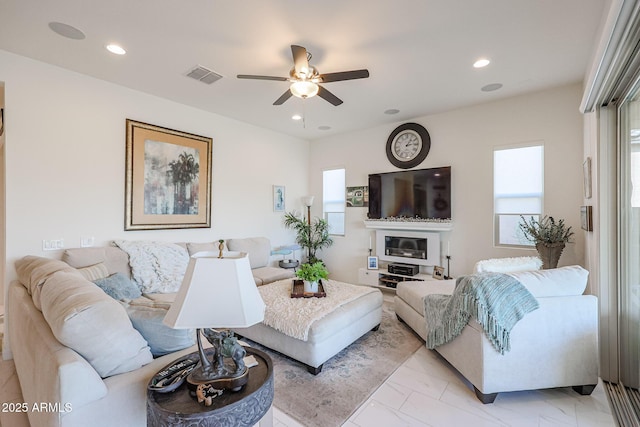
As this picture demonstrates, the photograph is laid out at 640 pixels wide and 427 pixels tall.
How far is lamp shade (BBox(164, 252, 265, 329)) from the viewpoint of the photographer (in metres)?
1.11

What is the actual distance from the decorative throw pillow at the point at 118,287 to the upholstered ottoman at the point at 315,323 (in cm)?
119

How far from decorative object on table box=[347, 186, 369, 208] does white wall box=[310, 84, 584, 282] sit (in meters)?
0.10

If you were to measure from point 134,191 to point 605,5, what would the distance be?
5007 millimetres

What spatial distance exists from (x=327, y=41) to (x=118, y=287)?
3134 mm

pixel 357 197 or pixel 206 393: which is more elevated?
pixel 357 197

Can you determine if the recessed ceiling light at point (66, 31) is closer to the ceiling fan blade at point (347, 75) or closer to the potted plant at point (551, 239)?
the ceiling fan blade at point (347, 75)

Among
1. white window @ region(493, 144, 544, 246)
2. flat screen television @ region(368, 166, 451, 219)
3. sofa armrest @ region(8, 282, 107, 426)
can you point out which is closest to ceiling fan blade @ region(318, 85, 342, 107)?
flat screen television @ region(368, 166, 451, 219)

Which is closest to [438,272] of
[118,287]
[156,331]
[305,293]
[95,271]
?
[305,293]

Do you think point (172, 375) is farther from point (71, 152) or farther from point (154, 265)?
point (71, 152)

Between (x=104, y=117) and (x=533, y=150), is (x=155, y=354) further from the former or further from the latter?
(x=533, y=150)

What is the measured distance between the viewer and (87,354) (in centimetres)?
123

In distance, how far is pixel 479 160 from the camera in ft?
13.8

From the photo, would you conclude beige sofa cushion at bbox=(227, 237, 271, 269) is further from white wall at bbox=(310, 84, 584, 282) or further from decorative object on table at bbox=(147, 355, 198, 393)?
decorative object on table at bbox=(147, 355, 198, 393)

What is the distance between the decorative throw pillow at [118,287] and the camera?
269cm
